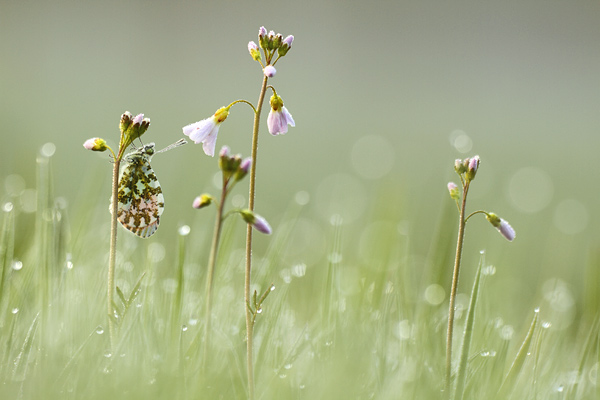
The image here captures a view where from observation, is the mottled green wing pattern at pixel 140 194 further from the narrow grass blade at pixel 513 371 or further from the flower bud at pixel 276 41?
the narrow grass blade at pixel 513 371

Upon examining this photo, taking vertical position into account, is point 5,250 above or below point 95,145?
below

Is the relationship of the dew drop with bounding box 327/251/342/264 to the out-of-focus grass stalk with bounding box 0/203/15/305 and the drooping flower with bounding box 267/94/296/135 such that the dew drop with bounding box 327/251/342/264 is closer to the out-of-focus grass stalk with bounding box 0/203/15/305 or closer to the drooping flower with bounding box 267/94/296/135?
the drooping flower with bounding box 267/94/296/135

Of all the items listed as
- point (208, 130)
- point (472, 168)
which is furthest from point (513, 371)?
point (208, 130)

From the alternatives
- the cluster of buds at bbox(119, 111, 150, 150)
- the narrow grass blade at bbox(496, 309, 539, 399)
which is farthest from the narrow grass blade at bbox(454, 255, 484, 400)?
the cluster of buds at bbox(119, 111, 150, 150)

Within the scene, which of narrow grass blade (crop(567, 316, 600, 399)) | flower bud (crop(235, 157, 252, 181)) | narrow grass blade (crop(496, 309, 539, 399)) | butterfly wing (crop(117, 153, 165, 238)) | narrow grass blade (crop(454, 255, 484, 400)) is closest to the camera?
flower bud (crop(235, 157, 252, 181))

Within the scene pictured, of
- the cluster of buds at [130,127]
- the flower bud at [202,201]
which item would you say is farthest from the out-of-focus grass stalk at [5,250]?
the flower bud at [202,201]

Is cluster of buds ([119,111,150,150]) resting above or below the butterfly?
above

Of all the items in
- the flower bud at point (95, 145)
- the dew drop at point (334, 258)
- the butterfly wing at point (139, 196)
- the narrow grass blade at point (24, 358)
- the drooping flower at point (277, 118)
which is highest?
the drooping flower at point (277, 118)

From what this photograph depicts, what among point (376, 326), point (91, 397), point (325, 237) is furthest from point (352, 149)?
point (91, 397)

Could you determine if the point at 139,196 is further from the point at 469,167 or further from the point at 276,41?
the point at 469,167
